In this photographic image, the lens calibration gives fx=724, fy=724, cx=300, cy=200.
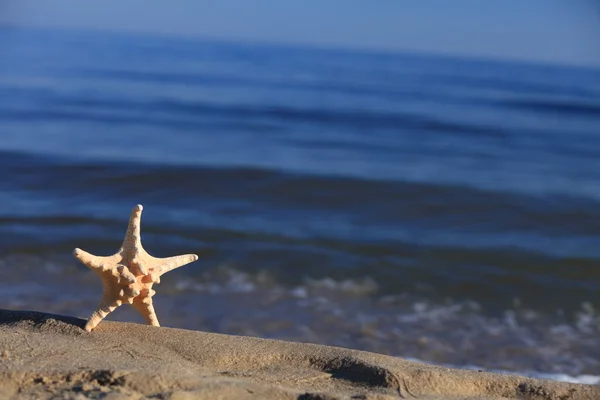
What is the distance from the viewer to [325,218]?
25.9 ft

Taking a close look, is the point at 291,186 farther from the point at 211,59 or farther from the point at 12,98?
the point at 211,59

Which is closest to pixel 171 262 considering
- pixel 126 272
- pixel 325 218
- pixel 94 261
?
pixel 126 272

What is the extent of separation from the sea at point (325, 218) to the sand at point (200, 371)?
65.8 inches

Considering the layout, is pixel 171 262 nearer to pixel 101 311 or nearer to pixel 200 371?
pixel 101 311

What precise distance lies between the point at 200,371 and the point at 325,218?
5159 mm

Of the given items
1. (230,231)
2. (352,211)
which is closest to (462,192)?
(352,211)

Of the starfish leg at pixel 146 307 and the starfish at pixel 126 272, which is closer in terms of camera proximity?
the starfish at pixel 126 272

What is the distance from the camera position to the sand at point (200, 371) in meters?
2.56

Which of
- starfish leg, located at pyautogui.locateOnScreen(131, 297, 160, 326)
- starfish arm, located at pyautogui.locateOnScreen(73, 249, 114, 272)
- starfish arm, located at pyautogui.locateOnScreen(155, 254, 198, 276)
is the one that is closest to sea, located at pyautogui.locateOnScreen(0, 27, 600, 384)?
starfish leg, located at pyautogui.locateOnScreen(131, 297, 160, 326)

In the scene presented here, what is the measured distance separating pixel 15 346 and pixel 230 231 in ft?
14.2

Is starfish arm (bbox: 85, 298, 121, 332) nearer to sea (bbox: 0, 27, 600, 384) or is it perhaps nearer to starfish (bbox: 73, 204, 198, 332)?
starfish (bbox: 73, 204, 198, 332)

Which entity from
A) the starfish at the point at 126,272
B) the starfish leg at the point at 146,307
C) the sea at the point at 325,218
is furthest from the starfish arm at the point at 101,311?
the sea at the point at 325,218

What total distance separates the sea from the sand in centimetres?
167

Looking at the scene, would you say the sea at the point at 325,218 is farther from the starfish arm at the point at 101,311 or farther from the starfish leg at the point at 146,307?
the starfish arm at the point at 101,311
